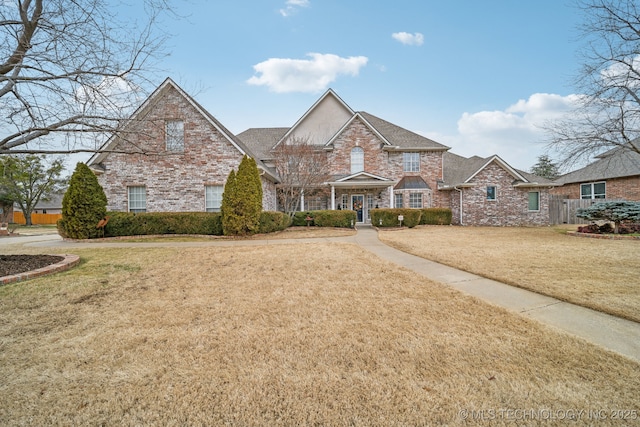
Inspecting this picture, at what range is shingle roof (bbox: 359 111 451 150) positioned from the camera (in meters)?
21.4

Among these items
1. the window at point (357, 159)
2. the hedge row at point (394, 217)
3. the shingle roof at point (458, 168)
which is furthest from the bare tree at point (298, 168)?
the shingle roof at point (458, 168)

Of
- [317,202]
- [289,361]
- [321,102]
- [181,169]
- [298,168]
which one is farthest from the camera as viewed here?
[321,102]

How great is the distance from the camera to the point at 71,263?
6641 mm

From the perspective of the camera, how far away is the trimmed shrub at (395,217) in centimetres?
1700

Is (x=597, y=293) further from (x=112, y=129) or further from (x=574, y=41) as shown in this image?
(x=574, y=41)

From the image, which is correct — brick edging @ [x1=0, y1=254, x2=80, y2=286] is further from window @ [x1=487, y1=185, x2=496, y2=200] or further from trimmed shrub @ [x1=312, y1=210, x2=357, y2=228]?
window @ [x1=487, y1=185, x2=496, y2=200]

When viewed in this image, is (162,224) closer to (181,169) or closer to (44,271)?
(181,169)

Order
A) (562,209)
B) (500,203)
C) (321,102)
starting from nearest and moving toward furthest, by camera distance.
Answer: (500,203) → (562,209) → (321,102)

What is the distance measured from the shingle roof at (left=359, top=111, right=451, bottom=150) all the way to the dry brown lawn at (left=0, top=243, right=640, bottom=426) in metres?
18.8

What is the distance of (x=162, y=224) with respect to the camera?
510 inches

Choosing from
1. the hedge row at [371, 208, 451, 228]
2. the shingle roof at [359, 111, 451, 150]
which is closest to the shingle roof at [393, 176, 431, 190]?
the shingle roof at [359, 111, 451, 150]

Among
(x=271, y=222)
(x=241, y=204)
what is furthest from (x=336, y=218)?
(x=241, y=204)

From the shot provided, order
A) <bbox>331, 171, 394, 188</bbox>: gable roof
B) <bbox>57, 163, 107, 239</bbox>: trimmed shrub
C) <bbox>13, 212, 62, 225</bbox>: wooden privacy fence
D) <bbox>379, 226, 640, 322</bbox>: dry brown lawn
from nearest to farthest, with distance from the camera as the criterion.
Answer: <bbox>379, 226, 640, 322</bbox>: dry brown lawn
<bbox>57, 163, 107, 239</bbox>: trimmed shrub
<bbox>331, 171, 394, 188</bbox>: gable roof
<bbox>13, 212, 62, 225</bbox>: wooden privacy fence

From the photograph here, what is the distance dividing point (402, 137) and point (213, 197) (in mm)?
15636
